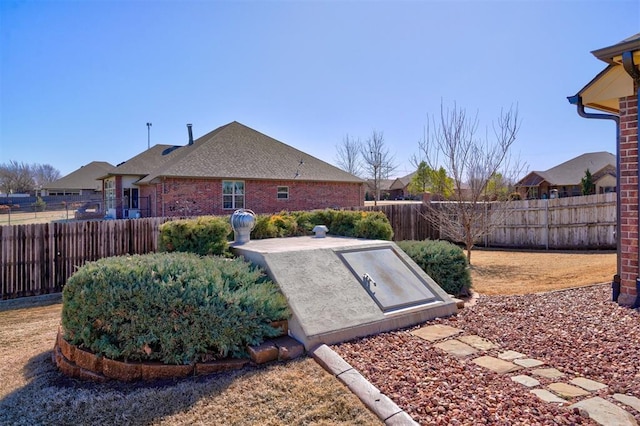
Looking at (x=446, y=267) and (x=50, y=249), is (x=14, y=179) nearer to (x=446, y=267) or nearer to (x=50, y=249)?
(x=50, y=249)

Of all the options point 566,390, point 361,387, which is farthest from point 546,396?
point 361,387

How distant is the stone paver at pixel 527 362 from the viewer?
11.5 feet

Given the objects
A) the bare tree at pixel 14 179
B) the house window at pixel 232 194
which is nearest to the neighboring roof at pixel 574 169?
the house window at pixel 232 194

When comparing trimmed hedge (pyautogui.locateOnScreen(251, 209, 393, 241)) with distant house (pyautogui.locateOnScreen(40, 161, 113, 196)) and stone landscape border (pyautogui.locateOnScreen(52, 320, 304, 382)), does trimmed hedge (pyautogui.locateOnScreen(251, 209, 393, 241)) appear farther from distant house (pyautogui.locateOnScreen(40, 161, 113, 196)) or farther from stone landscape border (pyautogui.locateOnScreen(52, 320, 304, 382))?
distant house (pyautogui.locateOnScreen(40, 161, 113, 196))

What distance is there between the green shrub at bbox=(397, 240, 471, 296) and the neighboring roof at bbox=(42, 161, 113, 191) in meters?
44.9

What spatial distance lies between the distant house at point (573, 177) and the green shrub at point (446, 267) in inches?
1293

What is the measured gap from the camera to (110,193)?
25734 millimetres

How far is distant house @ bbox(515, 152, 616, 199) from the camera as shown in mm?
35531

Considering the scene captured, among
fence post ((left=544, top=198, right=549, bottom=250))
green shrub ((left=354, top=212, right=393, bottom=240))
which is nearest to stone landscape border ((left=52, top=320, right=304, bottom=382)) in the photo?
green shrub ((left=354, top=212, right=393, bottom=240))

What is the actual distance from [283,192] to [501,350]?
17.7 m

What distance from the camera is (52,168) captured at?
264 ft

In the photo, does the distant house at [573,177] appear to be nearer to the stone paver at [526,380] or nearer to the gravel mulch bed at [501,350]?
the gravel mulch bed at [501,350]

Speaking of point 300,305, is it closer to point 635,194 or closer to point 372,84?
point 635,194

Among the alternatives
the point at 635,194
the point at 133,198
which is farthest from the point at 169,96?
the point at 635,194
